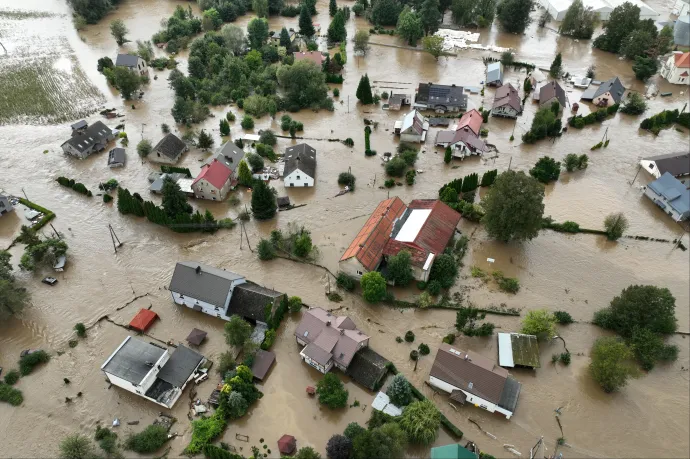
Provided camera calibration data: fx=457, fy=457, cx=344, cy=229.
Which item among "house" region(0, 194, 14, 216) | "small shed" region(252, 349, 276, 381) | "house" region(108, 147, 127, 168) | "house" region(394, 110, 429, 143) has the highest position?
"house" region(394, 110, 429, 143)

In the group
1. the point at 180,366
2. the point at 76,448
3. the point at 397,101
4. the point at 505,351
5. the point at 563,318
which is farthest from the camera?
the point at 397,101

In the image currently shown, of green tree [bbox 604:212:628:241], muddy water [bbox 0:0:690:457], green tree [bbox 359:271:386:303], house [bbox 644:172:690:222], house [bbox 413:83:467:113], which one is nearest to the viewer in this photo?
muddy water [bbox 0:0:690:457]

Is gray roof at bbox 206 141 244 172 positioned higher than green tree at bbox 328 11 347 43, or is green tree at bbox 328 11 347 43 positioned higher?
green tree at bbox 328 11 347 43

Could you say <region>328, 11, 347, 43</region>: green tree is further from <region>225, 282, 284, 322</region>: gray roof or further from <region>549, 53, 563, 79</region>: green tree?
<region>225, 282, 284, 322</region>: gray roof

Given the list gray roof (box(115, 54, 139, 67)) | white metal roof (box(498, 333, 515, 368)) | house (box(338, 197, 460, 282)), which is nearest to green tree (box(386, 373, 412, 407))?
white metal roof (box(498, 333, 515, 368))

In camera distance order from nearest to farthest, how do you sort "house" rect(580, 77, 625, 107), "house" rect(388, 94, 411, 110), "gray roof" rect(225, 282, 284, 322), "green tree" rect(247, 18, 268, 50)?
"gray roof" rect(225, 282, 284, 322) < "house" rect(580, 77, 625, 107) < "house" rect(388, 94, 411, 110) < "green tree" rect(247, 18, 268, 50)

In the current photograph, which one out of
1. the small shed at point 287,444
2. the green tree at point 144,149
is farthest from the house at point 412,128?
the small shed at point 287,444

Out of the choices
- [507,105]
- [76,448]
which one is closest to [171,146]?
[76,448]

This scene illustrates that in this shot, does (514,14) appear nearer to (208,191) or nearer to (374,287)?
(208,191)
